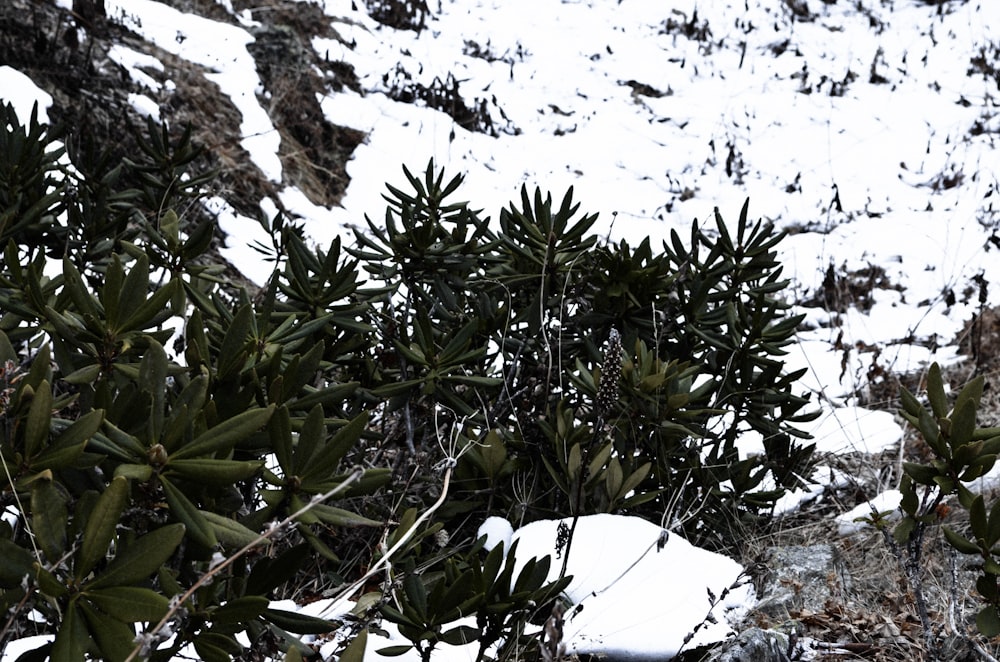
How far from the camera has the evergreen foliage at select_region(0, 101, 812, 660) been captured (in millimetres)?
1082

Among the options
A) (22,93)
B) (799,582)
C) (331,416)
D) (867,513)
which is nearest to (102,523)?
(331,416)

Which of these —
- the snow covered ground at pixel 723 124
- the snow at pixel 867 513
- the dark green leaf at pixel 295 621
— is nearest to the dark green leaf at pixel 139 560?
the dark green leaf at pixel 295 621

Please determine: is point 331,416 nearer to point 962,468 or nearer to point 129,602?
point 129,602

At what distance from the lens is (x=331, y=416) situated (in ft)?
6.93

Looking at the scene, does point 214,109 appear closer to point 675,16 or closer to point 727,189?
point 727,189

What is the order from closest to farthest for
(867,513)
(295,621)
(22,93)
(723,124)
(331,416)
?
(295,621) < (331,416) < (867,513) < (22,93) < (723,124)

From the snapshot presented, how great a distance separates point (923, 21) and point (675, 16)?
2.76 m

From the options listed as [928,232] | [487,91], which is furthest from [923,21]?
[487,91]

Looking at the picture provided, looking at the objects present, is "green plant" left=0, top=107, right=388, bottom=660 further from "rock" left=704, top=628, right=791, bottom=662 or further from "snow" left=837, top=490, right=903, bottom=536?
"snow" left=837, top=490, right=903, bottom=536

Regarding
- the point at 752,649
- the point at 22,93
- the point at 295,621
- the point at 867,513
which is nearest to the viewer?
the point at 295,621

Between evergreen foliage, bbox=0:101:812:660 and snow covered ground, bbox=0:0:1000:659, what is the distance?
1.83 meters

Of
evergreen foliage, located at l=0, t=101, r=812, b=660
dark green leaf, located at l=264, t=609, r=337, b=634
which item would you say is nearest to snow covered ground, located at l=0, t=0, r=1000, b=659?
evergreen foliage, located at l=0, t=101, r=812, b=660

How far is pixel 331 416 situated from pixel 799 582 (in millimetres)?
1270

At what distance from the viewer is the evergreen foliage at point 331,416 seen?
3.55ft
